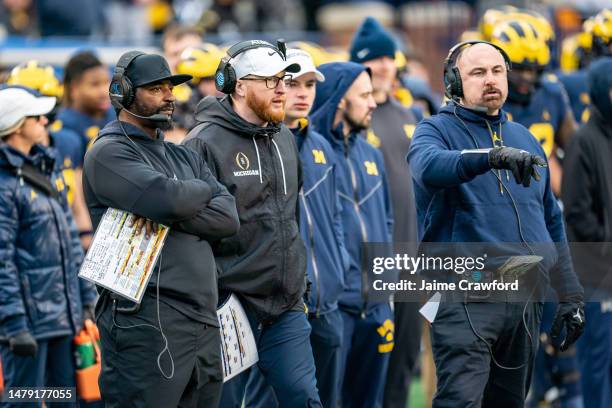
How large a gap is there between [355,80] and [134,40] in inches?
308

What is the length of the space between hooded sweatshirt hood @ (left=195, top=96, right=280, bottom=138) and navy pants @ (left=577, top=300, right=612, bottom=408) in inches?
128

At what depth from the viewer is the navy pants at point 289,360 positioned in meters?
7.22

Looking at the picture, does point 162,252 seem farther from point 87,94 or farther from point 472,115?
point 87,94

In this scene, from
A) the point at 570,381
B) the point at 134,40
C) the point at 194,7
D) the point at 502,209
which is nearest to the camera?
the point at 502,209

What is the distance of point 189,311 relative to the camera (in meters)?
6.56

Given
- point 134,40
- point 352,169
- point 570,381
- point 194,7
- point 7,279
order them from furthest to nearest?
point 194,7
point 134,40
point 570,381
point 352,169
point 7,279

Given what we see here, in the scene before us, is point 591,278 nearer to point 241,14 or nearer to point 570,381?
point 570,381

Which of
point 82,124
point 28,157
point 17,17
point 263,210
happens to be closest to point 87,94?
point 82,124

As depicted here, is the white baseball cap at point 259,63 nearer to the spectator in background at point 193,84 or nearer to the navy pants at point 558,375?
the spectator in background at point 193,84

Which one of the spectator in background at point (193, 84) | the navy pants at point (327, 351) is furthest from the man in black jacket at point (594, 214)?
the spectator in background at point (193, 84)

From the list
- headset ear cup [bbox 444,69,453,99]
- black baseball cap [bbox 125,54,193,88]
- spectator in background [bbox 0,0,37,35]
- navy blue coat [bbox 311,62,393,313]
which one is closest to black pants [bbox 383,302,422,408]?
navy blue coat [bbox 311,62,393,313]

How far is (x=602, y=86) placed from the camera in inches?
385

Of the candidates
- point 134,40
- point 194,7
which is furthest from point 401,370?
point 194,7

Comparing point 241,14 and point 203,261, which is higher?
point 241,14
